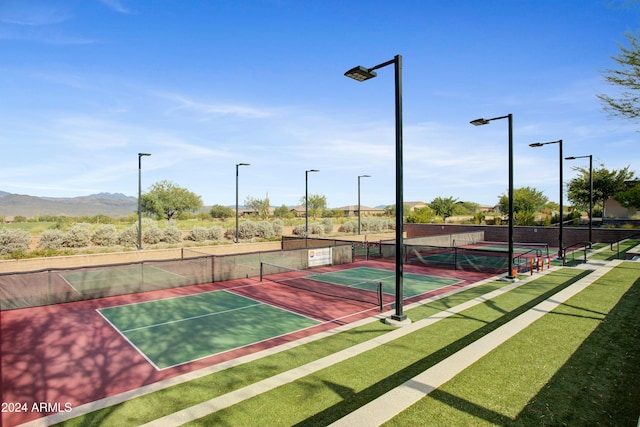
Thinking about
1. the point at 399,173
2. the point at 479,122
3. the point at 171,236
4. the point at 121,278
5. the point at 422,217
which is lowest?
the point at 121,278

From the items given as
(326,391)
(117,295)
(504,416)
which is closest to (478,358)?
(504,416)

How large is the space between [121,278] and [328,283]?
9.34m

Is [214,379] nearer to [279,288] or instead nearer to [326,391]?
[326,391]

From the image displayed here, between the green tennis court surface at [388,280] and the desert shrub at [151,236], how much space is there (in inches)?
757

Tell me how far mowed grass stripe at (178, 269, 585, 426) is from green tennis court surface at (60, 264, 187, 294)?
12.2 meters

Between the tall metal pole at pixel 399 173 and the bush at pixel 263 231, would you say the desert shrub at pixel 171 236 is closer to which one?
the bush at pixel 263 231

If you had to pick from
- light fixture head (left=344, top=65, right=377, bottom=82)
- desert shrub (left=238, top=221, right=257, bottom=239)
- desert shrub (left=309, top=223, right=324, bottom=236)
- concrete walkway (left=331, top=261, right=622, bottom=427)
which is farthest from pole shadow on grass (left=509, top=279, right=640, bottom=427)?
desert shrub (left=309, top=223, right=324, bottom=236)

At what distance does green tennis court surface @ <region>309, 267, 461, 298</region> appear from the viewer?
53.4ft

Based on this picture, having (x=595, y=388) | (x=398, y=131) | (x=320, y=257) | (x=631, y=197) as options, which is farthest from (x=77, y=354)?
(x=631, y=197)

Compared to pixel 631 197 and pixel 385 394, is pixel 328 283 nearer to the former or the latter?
pixel 385 394

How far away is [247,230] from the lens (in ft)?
129

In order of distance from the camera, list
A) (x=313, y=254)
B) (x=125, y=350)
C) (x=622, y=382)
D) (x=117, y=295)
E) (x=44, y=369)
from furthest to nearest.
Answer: (x=313, y=254)
(x=117, y=295)
(x=125, y=350)
(x=44, y=369)
(x=622, y=382)

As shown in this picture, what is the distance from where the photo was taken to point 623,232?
32250 mm

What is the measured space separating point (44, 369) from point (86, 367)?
936 millimetres
